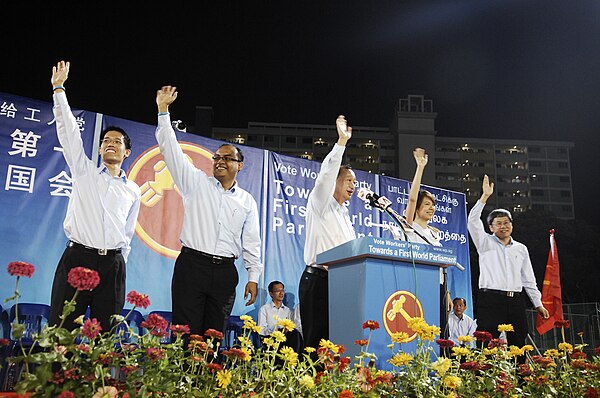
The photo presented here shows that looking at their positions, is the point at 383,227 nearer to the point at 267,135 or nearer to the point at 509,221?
the point at 509,221

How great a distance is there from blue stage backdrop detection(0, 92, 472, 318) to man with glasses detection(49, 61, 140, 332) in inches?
48.6

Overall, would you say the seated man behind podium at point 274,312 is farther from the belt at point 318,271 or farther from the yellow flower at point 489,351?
the yellow flower at point 489,351

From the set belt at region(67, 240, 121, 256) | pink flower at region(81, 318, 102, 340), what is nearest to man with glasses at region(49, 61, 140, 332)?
belt at region(67, 240, 121, 256)

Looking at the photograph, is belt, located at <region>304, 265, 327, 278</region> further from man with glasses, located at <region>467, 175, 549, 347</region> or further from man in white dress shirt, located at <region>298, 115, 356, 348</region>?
man with glasses, located at <region>467, 175, 549, 347</region>

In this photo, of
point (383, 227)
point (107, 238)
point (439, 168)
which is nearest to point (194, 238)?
point (107, 238)

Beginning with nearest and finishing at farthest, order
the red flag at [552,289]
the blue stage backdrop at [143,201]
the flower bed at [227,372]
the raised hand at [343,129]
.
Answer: the flower bed at [227,372], the raised hand at [343,129], the blue stage backdrop at [143,201], the red flag at [552,289]

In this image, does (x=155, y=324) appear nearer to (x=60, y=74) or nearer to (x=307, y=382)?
(x=307, y=382)

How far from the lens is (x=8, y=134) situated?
4.38m

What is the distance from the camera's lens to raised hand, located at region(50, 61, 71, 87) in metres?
3.29

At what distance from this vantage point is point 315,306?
348 cm

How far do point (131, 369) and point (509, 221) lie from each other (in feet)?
13.7

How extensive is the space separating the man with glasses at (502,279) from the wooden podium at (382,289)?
1.80 m

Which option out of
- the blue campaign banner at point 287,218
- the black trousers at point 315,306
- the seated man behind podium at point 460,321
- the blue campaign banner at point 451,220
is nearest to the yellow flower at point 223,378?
the black trousers at point 315,306

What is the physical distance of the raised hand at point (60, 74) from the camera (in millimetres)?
3291
